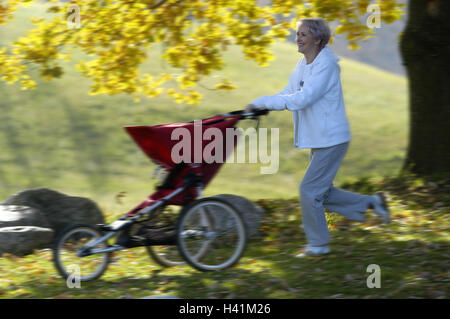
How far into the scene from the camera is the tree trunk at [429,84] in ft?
28.8

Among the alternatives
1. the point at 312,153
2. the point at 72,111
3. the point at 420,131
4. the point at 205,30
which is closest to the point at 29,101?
the point at 72,111

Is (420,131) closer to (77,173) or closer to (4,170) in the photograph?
(77,173)

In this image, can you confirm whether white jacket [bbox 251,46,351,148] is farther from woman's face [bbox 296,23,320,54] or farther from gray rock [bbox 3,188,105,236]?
gray rock [bbox 3,188,105,236]

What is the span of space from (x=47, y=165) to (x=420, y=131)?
9.81m

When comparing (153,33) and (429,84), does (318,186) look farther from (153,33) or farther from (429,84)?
(429,84)

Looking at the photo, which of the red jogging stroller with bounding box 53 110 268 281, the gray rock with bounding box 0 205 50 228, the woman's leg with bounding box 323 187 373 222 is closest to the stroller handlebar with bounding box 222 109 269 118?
the red jogging stroller with bounding box 53 110 268 281

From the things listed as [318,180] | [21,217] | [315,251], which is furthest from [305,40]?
[21,217]

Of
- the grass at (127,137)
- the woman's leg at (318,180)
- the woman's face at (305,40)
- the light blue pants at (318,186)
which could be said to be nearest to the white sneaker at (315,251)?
the light blue pants at (318,186)

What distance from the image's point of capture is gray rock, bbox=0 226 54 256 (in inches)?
265

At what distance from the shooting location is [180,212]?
5.36 m

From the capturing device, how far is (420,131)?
9.00 metres
